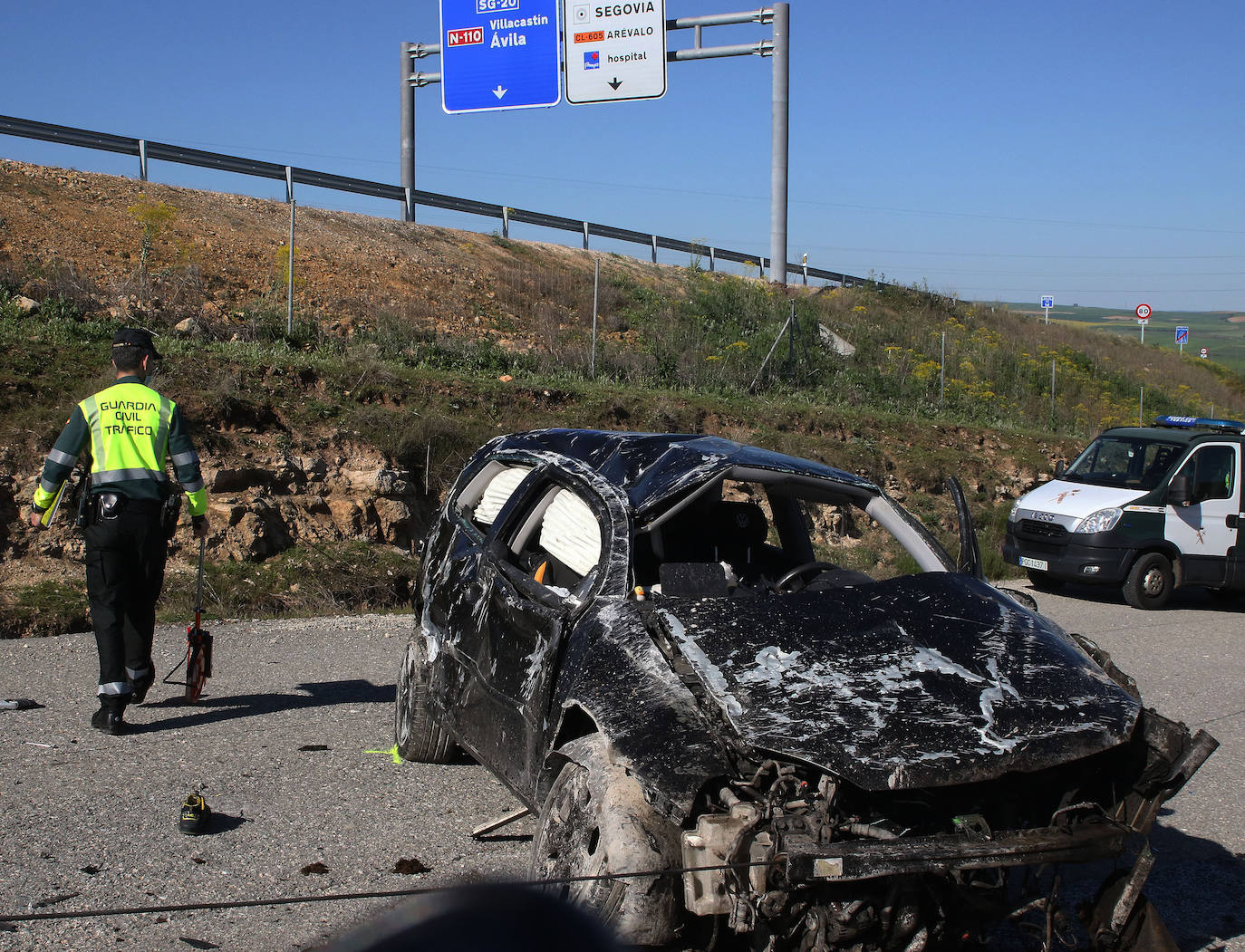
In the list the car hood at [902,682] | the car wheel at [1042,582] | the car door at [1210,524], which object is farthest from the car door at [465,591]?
the car door at [1210,524]

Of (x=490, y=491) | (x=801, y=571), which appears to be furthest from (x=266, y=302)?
(x=801, y=571)

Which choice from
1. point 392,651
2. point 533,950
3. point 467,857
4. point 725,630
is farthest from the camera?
point 392,651

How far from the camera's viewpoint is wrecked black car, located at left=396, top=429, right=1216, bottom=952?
3.22m

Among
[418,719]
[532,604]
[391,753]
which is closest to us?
[532,604]

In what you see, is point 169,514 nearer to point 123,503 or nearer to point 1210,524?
point 123,503

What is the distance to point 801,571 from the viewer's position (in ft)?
16.1

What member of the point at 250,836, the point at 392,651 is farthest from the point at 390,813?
the point at 392,651

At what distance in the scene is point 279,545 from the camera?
11.9m

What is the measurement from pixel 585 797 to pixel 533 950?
252cm

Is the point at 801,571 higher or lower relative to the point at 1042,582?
higher

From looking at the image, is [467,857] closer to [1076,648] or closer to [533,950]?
[1076,648]

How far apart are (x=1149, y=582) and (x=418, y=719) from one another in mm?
10034

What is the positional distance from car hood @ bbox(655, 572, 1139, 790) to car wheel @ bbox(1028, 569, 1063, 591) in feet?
32.4

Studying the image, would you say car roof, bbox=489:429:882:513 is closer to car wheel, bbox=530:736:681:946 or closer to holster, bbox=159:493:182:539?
car wheel, bbox=530:736:681:946
